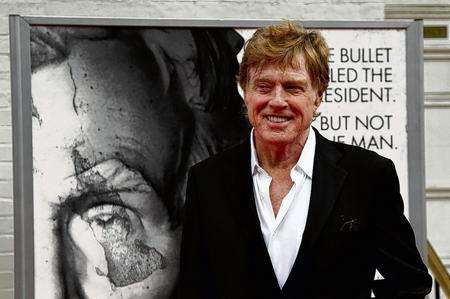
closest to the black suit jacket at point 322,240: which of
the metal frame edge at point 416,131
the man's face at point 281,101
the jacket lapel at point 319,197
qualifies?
the jacket lapel at point 319,197

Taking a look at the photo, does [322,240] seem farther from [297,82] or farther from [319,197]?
[297,82]

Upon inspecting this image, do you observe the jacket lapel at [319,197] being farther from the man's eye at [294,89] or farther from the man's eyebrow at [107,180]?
the man's eyebrow at [107,180]

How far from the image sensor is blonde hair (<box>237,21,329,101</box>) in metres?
1.97

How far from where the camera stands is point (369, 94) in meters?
3.46

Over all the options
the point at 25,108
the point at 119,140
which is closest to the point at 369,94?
the point at 119,140

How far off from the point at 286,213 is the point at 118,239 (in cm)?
147

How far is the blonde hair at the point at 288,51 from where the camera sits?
197 cm

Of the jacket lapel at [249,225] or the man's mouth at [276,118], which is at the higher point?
the man's mouth at [276,118]

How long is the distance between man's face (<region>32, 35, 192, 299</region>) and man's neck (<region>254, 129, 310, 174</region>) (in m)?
1.35

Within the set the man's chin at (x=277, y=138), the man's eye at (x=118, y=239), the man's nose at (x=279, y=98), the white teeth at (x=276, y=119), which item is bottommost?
the man's eye at (x=118, y=239)

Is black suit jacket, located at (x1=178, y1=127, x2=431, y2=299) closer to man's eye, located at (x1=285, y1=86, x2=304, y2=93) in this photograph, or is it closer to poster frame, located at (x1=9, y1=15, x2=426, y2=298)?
man's eye, located at (x1=285, y1=86, x2=304, y2=93)

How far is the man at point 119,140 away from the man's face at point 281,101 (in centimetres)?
137

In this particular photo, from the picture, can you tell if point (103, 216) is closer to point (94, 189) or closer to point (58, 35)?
point (94, 189)

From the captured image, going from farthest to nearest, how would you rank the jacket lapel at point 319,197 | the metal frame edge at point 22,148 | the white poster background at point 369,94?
the white poster background at point 369,94 < the metal frame edge at point 22,148 < the jacket lapel at point 319,197
